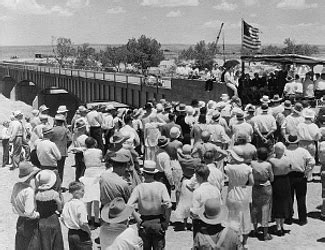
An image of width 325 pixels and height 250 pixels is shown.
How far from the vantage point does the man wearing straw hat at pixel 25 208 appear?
698 centimetres

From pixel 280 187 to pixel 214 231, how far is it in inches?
129

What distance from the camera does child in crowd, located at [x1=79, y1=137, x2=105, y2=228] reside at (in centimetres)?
875

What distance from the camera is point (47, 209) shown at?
23.2 ft

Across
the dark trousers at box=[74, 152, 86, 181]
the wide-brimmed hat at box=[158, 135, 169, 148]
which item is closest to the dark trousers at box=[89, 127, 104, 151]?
the dark trousers at box=[74, 152, 86, 181]

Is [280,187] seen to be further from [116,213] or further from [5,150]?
[5,150]

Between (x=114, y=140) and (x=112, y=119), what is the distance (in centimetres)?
423

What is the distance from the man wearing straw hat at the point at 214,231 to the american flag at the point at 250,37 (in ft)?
54.0

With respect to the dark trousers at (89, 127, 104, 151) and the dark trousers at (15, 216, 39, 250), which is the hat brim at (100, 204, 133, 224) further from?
the dark trousers at (89, 127, 104, 151)

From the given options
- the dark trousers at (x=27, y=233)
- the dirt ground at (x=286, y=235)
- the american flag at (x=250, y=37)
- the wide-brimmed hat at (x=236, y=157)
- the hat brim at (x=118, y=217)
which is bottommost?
the dirt ground at (x=286, y=235)

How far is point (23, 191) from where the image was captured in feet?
23.0

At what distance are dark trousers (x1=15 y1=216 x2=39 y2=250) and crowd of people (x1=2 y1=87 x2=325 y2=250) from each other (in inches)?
0.6

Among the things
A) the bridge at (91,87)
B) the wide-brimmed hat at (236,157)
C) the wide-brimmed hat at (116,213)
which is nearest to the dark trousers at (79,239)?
the wide-brimmed hat at (116,213)

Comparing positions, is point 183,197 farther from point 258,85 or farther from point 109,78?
point 109,78

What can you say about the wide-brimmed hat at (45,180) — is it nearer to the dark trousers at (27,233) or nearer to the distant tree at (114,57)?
the dark trousers at (27,233)
